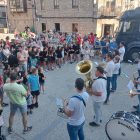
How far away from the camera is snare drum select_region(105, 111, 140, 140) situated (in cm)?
264

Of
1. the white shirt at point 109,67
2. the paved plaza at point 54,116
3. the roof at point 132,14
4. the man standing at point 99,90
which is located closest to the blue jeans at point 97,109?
the man standing at point 99,90

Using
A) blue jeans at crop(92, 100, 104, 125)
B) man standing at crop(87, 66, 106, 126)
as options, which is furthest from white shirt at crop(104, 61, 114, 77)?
blue jeans at crop(92, 100, 104, 125)

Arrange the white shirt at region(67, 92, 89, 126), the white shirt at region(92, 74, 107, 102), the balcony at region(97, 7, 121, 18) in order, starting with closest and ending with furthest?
the white shirt at region(67, 92, 89, 126)
the white shirt at region(92, 74, 107, 102)
the balcony at region(97, 7, 121, 18)

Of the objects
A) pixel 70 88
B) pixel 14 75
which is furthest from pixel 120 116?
pixel 70 88

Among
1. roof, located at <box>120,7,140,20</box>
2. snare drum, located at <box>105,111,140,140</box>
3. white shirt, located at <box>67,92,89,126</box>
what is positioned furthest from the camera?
roof, located at <box>120,7,140,20</box>

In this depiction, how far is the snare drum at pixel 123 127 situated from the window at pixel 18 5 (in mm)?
21743

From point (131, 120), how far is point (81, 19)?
17.7 metres

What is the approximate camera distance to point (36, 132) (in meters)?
3.67

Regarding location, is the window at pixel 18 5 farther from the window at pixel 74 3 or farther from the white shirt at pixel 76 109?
the white shirt at pixel 76 109

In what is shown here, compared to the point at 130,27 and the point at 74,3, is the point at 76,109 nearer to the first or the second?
the point at 130,27

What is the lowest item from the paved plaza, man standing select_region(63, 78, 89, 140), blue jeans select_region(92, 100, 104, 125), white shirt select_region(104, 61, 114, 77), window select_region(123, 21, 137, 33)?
the paved plaza

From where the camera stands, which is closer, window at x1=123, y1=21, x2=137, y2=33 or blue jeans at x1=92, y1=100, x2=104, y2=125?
blue jeans at x1=92, y1=100, x2=104, y2=125

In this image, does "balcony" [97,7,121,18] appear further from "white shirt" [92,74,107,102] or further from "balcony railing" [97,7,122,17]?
"white shirt" [92,74,107,102]

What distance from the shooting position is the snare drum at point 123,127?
8.66ft
